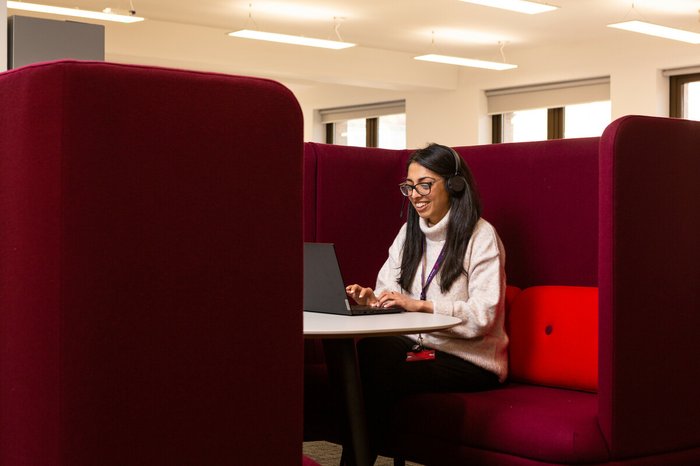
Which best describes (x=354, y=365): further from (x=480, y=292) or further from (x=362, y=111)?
(x=362, y=111)

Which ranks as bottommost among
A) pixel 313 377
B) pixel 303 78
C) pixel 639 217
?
pixel 313 377

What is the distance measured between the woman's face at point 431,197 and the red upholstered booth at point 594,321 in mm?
350

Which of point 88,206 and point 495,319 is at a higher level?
point 88,206

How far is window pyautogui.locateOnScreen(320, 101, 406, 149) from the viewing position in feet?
49.1

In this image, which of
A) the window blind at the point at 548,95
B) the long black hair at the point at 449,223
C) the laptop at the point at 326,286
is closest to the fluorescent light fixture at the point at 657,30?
the window blind at the point at 548,95

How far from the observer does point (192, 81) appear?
1.59 m

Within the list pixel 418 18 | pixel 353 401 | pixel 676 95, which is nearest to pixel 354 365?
pixel 353 401

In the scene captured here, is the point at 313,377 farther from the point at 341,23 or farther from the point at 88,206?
the point at 341,23

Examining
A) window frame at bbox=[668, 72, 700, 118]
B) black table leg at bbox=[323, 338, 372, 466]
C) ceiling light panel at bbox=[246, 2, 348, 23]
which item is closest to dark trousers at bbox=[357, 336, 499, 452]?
black table leg at bbox=[323, 338, 372, 466]

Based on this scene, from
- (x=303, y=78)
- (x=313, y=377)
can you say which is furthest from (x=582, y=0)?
(x=313, y=377)

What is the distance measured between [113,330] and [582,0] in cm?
861

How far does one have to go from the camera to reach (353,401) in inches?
103

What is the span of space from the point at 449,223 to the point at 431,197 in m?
0.10

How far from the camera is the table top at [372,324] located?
7.32 feet
